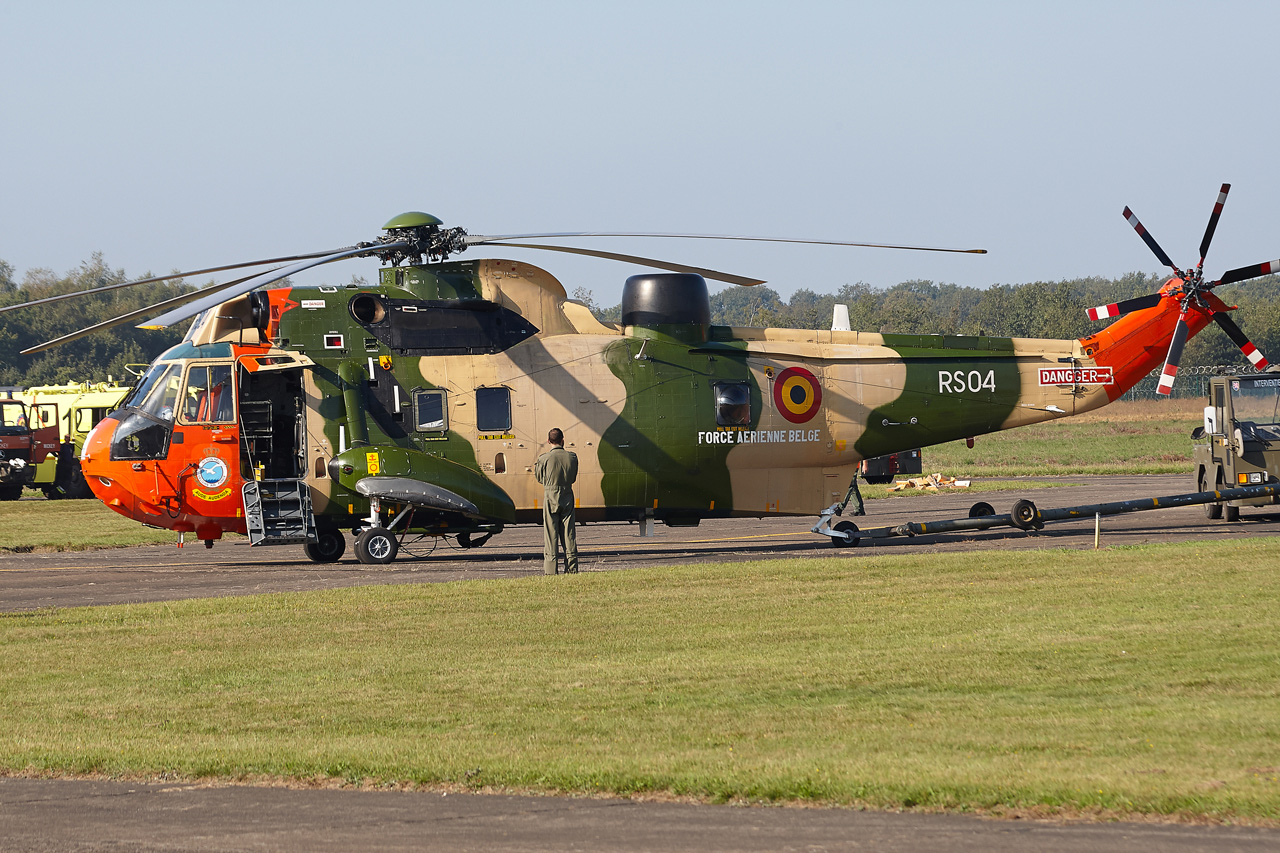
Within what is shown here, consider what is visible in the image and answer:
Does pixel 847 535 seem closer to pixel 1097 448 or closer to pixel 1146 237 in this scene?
pixel 1146 237

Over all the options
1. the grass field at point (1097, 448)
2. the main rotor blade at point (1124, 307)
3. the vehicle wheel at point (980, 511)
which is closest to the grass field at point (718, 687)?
the vehicle wheel at point (980, 511)

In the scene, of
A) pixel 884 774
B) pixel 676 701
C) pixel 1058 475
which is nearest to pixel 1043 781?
pixel 884 774

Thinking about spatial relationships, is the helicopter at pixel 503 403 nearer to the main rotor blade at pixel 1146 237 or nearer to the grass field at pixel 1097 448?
the main rotor blade at pixel 1146 237

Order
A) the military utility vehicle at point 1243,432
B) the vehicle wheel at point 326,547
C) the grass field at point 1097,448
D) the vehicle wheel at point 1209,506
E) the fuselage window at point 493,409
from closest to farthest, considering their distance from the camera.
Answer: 1. the fuselage window at point 493,409
2. the vehicle wheel at point 326,547
3. the military utility vehicle at point 1243,432
4. the vehicle wheel at point 1209,506
5. the grass field at point 1097,448

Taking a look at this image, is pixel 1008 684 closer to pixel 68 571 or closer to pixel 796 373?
pixel 796 373

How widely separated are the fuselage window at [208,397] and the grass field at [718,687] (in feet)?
18.6

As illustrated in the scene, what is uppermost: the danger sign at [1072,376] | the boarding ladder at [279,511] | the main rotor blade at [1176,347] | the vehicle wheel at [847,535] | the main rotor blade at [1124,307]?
the main rotor blade at [1124,307]

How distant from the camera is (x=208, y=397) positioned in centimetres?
2011

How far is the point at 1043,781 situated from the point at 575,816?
249 centimetres

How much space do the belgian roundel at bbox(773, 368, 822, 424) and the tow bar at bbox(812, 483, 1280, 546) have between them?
1824mm

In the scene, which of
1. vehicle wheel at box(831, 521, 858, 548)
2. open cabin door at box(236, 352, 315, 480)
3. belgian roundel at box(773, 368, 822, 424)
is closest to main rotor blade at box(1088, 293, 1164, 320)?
belgian roundel at box(773, 368, 822, 424)

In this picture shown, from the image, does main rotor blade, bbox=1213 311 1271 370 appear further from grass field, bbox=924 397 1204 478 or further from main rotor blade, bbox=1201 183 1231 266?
grass field, bbox=924 397 1204 478

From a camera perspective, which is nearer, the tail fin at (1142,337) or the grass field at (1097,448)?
the tail fin at (1142,337)

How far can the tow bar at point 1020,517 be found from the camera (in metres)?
21.1
